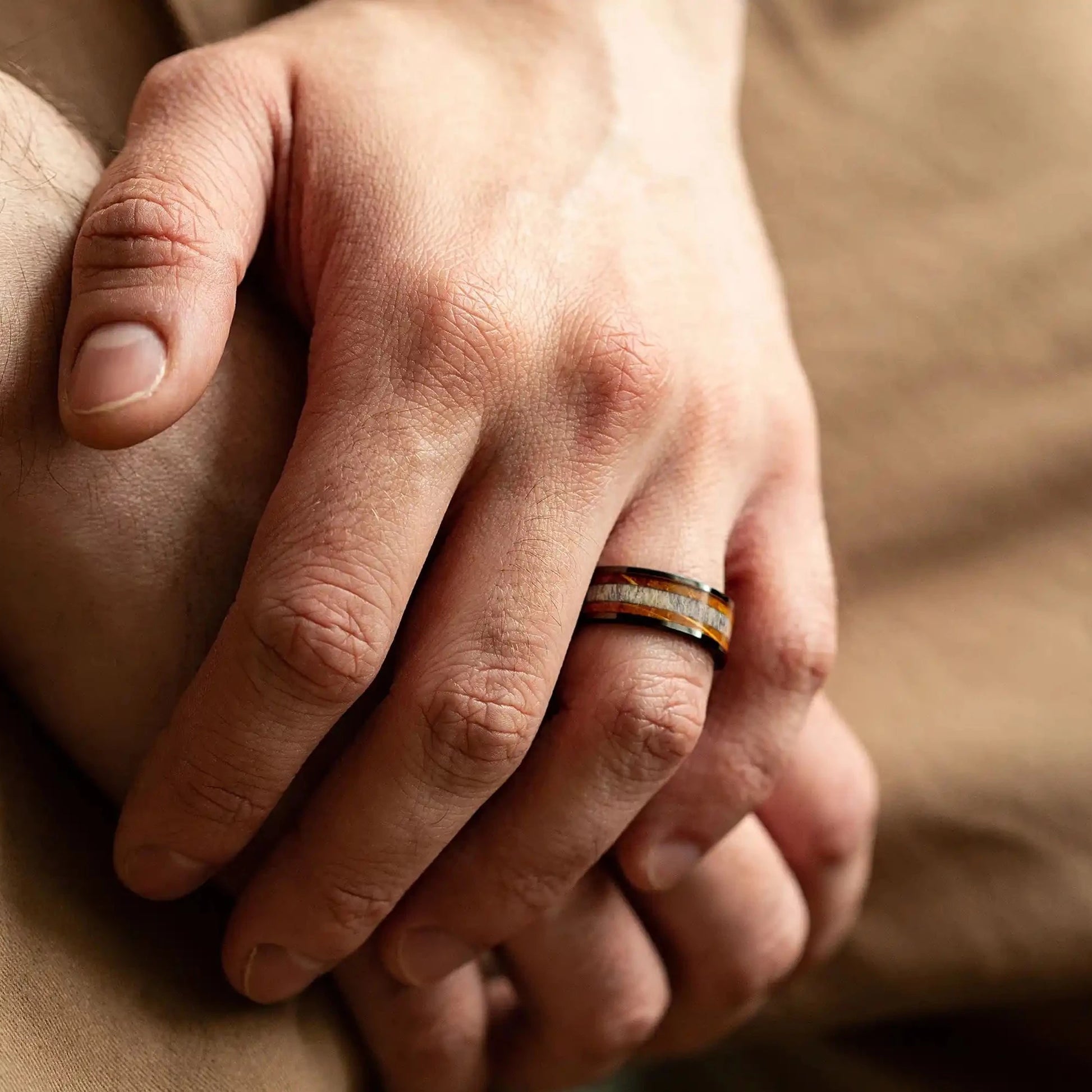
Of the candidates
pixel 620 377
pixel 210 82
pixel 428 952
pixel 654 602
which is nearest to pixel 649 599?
pixel 654 602

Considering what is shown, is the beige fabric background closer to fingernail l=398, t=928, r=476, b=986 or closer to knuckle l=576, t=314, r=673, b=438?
fingernail l=398, t=928, r=476, b=986

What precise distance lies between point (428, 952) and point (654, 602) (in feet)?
0.70

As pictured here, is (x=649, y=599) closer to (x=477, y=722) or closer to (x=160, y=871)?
(x=477, y=722)

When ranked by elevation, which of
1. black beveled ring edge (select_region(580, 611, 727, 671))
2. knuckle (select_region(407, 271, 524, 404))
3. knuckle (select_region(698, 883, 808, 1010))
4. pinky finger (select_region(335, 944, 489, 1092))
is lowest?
knuckle (select_region(698, 883, 808, 1010))

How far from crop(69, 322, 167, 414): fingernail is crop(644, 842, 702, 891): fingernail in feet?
1.17

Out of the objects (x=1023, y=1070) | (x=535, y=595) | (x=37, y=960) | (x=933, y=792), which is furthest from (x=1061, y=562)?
(x=37, y=960)

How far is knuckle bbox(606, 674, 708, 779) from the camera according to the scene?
566 mm

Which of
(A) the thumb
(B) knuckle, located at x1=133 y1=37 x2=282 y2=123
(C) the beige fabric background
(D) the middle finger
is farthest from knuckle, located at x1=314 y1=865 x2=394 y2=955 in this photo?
(B) knuckle, located at x1=133 y1=37 x2=282 y2=123

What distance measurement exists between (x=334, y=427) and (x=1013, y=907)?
0.63m

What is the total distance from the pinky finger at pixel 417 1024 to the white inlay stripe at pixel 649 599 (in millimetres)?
233

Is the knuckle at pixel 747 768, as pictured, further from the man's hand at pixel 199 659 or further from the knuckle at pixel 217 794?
the knuckle at pixel 217 794

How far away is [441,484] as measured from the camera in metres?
0.53

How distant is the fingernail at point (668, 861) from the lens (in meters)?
0.64

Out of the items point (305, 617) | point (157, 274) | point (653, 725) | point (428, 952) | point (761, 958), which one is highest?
point (157, 274)
